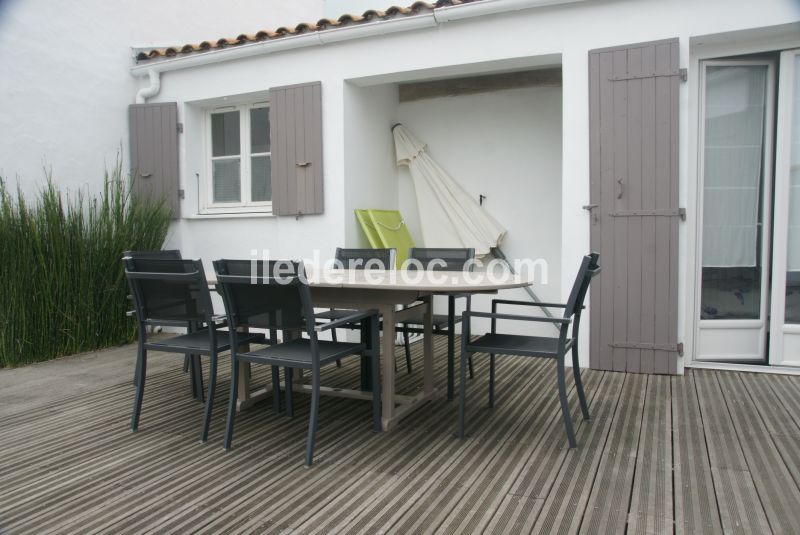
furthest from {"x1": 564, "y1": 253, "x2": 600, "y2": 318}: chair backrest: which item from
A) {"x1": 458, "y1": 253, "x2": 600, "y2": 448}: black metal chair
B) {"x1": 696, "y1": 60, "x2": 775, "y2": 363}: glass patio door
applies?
{"x1": 696, "y1": 60, "x2": 775, "y2": 363}: glass patio door

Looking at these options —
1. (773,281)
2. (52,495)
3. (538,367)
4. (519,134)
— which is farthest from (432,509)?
(519,134)

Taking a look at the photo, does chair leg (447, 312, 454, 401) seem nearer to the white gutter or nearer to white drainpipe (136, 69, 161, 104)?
the white gutter

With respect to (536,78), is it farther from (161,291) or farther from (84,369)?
(84,369)

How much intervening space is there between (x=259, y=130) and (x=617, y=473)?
15.3 feet

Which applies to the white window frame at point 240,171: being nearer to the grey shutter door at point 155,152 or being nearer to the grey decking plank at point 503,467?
the grey shutter door at point 155,152

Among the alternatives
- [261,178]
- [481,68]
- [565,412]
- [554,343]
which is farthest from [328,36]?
[565,412]

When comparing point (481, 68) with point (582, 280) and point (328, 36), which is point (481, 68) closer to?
point (328, 36)

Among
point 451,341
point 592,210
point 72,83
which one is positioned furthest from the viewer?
point 72,83

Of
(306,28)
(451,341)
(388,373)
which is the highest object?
(306,28)

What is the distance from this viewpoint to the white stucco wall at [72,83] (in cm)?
497

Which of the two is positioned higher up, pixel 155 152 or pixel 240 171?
pixel 155 152

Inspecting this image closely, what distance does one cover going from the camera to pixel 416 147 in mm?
5887

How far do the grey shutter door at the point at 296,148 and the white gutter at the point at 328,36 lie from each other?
0.40 metres

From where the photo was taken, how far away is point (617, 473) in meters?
2.44
